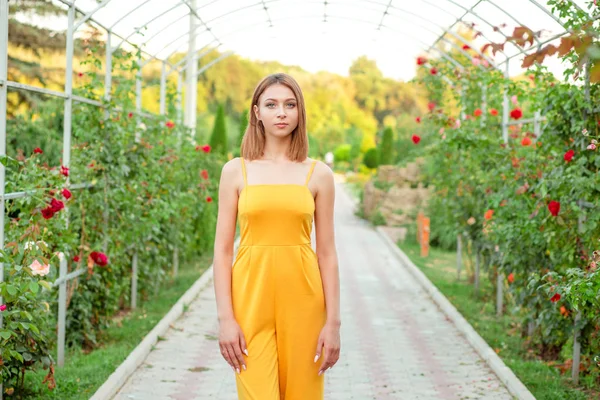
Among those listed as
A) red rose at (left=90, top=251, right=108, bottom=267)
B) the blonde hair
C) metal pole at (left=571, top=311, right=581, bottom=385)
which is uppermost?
the blonde hair

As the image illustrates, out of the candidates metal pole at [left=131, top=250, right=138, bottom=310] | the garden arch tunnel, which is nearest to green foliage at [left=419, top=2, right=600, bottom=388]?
the garden arch tunnel

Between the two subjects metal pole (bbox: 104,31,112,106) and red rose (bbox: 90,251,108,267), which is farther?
metal pole (bbox: 104,31,112,106)

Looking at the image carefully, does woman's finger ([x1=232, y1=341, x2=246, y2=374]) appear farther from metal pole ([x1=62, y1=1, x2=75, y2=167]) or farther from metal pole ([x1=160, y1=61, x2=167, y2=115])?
metal pole ([x1=160, y1=61, x2=167, y2=115])

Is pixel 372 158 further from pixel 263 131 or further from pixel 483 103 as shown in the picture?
pixel 263 131

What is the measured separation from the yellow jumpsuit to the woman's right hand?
0.02m

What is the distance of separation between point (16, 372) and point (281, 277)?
2402 mm

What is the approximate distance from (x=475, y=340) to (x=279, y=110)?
15.7 feet

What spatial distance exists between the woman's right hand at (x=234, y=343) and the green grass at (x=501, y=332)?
3150 mm

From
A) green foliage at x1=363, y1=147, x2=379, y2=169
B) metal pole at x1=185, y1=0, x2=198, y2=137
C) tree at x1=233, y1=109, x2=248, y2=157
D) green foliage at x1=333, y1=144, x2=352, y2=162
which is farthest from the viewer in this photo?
green foliage at x1=333, y1=144, x2=352, y2=162

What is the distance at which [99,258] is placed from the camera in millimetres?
6309

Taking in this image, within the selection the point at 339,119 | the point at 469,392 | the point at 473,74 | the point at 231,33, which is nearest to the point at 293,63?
the point at 339,119

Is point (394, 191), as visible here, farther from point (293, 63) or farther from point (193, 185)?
point (293, 63)

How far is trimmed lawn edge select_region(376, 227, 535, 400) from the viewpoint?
5545mm

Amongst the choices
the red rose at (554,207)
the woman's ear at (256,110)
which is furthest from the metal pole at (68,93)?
the woman's ear at (256,110)
